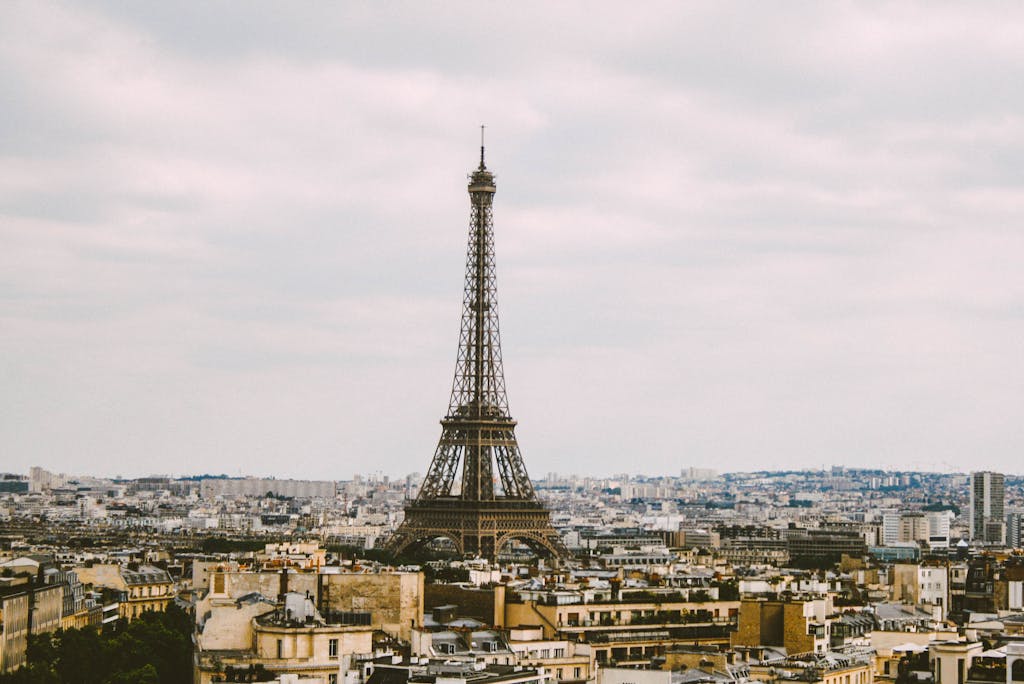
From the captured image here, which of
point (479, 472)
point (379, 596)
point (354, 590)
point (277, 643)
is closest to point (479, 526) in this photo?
point (479, 472)

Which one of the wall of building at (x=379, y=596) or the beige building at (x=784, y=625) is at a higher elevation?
the wall of building at (x=379, y=596)

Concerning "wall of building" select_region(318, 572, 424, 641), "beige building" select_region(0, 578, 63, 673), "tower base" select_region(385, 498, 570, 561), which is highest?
"tower base" select_region(385, 498, 570, 561)

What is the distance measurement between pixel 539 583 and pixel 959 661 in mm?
30875

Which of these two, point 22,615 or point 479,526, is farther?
point 479,526

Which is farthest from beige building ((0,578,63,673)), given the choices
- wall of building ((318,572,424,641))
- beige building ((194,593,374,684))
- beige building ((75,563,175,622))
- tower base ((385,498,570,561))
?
tower base ((385,498,570,561))

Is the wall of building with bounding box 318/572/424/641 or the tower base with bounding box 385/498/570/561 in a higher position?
the tower base with bounding box 385/498/570/561

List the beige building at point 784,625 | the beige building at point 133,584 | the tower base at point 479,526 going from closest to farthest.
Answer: the beige building at point 784,625 → the beige building at point 133,584 → the tower base at point 479,526

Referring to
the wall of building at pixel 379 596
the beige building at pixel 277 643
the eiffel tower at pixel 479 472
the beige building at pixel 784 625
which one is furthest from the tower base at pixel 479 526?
the beige building at pixel 277 643

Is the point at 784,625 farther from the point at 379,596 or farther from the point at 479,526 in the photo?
the point at 479,526

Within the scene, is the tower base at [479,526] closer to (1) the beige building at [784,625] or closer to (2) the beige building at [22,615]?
(2) the beige building at [22,615]

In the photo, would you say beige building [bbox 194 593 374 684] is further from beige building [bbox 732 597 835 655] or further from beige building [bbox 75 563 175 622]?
beige building [bbox 75 563 175 622]

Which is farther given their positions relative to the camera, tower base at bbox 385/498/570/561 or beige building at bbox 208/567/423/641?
tower base at bbox 385/498/570/561

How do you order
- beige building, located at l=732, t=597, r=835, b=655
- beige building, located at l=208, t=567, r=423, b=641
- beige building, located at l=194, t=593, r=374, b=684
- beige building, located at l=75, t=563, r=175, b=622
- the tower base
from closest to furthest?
beige building, located at l=194, t=593, r=374, b=684, beige building, located at l=208, t=567, r=423, b=641, beige building, located at l=732, t=597, r=835, b=655, beige building, located at l=75, t=563, r=175, b=622, the tower base

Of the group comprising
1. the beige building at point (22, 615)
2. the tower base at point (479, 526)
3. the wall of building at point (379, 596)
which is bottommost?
the beige building at point (22, 615)
